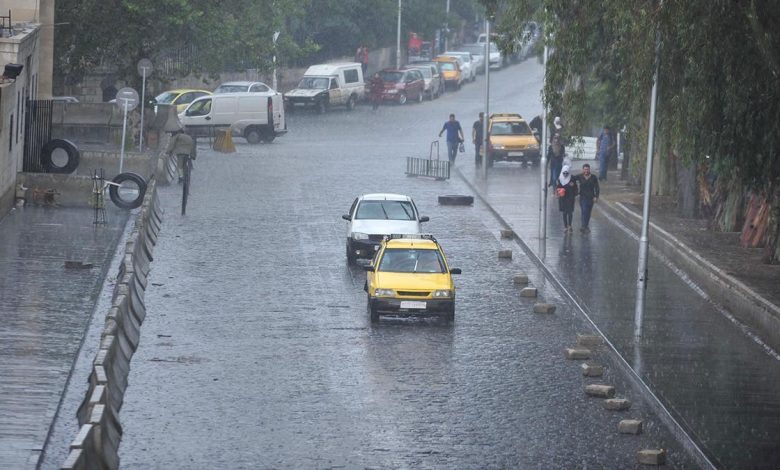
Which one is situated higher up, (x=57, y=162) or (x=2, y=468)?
(x=57, y=162)

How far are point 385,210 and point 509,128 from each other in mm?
21629

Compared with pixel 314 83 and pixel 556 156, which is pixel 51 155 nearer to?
pixel 556 156

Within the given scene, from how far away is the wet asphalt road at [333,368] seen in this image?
53.7 ft

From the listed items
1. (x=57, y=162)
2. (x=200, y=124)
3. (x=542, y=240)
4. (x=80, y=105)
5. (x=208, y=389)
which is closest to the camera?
(x=208, y=389)

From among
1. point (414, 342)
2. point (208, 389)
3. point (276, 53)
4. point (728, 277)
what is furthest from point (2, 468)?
point (276, 53)

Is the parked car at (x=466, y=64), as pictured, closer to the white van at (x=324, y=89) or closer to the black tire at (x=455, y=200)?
the white van at (x=324, y=89)

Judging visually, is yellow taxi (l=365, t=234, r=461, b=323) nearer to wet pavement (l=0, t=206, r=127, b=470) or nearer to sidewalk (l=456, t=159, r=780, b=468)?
sidewalk (l=456, t=159, r=780, b=468)

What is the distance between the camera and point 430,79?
73.9 metres

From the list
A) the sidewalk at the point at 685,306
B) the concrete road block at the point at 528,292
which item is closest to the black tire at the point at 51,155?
the sidewalk at the point at 685,306

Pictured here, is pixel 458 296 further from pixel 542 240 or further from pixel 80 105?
pixel 80 105

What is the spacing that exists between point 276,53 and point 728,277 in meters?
39.2

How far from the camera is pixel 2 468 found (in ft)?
48.0

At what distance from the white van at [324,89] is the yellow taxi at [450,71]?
39.0 feet

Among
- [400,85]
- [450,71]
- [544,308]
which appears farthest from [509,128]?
[450,71]
